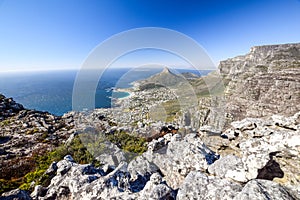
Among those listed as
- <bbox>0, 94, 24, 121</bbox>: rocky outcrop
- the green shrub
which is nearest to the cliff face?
the green shrub

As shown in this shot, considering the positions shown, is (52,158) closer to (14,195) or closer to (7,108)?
(14,195)

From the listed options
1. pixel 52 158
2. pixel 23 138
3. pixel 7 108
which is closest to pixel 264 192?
pixel 52 158

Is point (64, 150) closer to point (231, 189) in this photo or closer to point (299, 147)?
point (231, 189)

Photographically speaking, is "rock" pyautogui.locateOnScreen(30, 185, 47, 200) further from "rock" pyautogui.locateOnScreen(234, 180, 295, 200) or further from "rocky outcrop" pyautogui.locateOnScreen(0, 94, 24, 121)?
"rocky outcrop" pyautogui.locateOnScreen(0, 94, 24, 121)

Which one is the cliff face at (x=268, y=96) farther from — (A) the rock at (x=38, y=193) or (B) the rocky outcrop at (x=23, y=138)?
(B) the rocky outcrop at (x=23, y=138)

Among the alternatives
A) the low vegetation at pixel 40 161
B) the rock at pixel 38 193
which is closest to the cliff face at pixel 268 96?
the low vegetation at pixel 40 161
